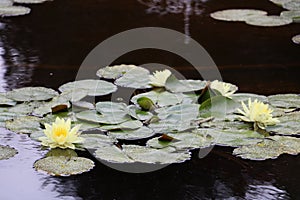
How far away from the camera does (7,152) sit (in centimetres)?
189

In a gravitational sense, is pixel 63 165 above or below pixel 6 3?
below

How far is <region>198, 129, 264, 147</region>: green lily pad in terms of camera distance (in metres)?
1.94

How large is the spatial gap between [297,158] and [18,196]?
75 cm

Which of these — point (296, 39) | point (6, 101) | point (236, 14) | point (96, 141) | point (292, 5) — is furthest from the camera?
point (292, 5)

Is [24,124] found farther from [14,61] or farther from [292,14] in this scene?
[292,14]

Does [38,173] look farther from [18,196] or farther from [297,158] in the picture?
[297,158]

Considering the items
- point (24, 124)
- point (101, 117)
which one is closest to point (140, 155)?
point (101, 117)

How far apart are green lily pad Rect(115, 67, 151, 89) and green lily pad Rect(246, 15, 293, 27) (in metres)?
0.86

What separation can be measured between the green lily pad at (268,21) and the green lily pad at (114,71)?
867 millimetres

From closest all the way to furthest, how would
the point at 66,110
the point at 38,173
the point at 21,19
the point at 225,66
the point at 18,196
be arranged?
the point at 18,196, the point at 38,173, the point at 66,110, the point at 225,66, the point at 21,19

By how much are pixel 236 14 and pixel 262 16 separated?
0.44ft

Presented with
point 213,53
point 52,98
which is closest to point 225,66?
point 213,53

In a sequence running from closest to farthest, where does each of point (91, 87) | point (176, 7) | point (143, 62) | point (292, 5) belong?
point (91, 87)
point (143, 62)
point (292, 5)
point (176, 7)

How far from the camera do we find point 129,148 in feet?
6.19
